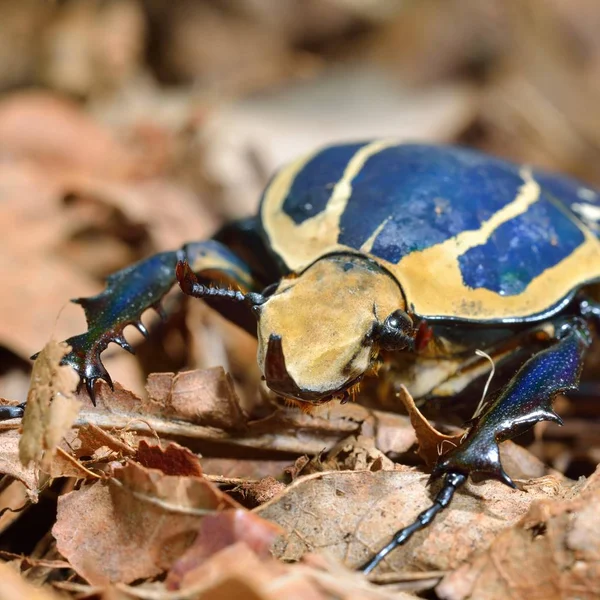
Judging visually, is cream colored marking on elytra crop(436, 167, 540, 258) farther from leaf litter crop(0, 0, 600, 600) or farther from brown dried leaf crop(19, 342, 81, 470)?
brown dried leaf crop(19, 342, 81, 470)

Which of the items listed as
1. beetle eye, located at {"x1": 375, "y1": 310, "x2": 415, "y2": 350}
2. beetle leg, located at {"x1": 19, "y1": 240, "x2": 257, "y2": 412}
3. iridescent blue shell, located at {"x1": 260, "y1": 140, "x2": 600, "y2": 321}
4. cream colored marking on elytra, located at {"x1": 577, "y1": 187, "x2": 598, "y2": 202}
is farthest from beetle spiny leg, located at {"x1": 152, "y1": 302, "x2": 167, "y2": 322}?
cream colored marking on elytra, located at {"x1": 577, "y1": 187, "x2": 598, "y2": 202}

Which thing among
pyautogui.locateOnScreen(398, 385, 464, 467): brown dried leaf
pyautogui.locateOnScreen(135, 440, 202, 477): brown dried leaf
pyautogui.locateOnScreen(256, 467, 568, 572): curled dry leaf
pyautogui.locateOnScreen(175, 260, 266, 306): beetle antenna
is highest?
pyautogui.locateOnScreen(175, 260, 266, 306): beetle antenna

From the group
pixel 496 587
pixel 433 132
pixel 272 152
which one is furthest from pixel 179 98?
pixel 496 587

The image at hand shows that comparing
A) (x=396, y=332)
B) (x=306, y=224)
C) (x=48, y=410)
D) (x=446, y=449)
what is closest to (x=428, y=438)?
(x=446, y=449)

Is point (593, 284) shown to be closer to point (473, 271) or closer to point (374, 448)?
point (473, 271)

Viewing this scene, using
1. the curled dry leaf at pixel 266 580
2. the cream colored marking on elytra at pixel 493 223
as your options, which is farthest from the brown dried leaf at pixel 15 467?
the cream colored marking on elytra at pixel 493 223

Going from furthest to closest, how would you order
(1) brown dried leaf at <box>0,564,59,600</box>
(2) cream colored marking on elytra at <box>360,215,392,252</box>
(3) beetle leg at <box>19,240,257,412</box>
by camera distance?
(2) cream colored marking on elytra at <box>360,215,392,252</box>
(3) beetle leg at <box>19,240,257,412</box>
(1) brown dried leaf at <box>0,564,59,600</box>

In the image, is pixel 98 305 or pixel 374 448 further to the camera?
pixel 98 305
